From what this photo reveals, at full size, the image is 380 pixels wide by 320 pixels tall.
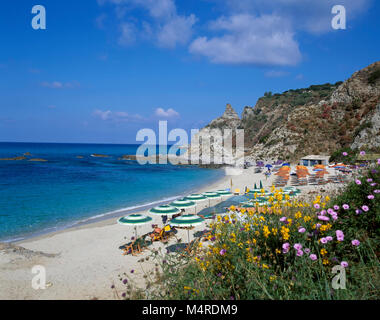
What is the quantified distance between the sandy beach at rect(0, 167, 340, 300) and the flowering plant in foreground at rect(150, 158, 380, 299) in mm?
2003

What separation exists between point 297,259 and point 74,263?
9.03 meters

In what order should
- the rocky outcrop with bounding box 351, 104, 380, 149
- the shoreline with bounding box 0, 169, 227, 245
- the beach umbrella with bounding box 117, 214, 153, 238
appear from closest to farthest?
the beach umbrella with bounding box 117, 214, 153, 238, the shoreline with bounding box 0, 169, 227, 245, the rocky outcrop with bounding box 351, 104, 380, 149

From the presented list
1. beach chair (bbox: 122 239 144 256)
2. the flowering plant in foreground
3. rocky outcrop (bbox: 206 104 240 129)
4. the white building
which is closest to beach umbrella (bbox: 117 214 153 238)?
beach chair (bbox: 122 239 144 256)

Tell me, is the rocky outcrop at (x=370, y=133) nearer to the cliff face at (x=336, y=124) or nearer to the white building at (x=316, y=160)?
the cliff face at (x=336, y=124)

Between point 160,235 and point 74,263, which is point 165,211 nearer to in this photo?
point 160,235

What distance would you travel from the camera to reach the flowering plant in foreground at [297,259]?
2.77 metres

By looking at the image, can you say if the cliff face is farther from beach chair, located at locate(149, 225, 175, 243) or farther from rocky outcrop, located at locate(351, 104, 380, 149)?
beach chair, located at locate(149, 225, 175, 243)

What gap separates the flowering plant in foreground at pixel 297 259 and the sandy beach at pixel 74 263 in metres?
2.00

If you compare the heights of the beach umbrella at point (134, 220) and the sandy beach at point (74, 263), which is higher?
the beach umbrella at point (134, 220)

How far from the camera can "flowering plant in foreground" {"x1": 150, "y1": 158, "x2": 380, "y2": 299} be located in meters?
2.77

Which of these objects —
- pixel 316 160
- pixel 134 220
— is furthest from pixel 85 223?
pixel 316 160

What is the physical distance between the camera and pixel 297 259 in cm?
306

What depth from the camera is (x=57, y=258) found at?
10.3 metres

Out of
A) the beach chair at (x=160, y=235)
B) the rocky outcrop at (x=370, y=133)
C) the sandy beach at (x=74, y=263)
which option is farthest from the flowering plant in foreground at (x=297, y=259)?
the rocky outcrop at (x=370, y=133)
